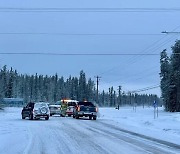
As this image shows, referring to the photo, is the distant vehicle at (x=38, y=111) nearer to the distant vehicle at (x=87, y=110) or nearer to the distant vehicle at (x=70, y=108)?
the distant vehicle at (x=87, y=110)

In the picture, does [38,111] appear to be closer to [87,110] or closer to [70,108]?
[87,110]

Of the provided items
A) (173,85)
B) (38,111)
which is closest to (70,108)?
(38,111)

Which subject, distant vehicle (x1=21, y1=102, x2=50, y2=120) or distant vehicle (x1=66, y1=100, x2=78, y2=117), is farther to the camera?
distant vehicle (x1=66, y1=100, x2=78, y2=117)

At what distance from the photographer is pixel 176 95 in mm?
95438

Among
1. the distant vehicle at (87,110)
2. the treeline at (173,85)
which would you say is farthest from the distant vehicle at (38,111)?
the treeline at (173,85)

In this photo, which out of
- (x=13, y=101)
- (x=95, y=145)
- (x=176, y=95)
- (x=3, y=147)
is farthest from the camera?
(x=13, y=101)

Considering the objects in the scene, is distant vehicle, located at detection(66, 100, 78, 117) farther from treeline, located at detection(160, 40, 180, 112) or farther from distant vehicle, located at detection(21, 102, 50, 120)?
treeline, located at detection(160, 40, 180, 112)

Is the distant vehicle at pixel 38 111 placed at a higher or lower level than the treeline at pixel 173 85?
lower

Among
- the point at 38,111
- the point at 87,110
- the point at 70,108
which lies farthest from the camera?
the point at 70,108

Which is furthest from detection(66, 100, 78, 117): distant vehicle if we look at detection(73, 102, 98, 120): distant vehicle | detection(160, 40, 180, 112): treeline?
detection(160, 40, 180, 112): treeline

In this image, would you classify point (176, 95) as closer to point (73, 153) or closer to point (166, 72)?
point (166, 72)

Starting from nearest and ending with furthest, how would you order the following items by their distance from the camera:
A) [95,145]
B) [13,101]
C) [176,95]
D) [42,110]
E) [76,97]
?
[95,145], [42,110], [176,95], [13,101], [76,97]

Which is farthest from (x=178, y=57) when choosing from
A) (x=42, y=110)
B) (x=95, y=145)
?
(x=95, y=145)

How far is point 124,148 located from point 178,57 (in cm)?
8099
